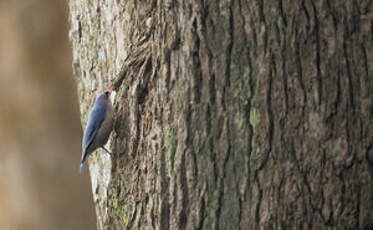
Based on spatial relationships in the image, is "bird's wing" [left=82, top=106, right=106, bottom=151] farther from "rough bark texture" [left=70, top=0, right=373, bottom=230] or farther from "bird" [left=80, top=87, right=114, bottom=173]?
"rough bark texture" [left=70, top=0, right=373, bottom=230]

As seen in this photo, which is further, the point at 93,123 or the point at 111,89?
the point at 93,123

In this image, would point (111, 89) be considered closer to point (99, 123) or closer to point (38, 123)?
point (99, 123)

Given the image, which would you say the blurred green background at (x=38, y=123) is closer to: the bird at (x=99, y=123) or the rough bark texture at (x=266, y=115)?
the bird at (x=99, y=123)

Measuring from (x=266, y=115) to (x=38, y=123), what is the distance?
5.11m

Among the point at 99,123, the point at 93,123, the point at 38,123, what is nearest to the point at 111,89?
the point at 99,123

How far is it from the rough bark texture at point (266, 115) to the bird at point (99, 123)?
461 mm

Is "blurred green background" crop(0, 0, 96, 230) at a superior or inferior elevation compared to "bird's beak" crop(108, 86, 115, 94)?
inferior

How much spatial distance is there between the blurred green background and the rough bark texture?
4.65 m

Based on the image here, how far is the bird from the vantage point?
4.10 m

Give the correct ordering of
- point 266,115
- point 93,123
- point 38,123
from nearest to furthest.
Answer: point 266,115 < point 93,123 < point 38,123

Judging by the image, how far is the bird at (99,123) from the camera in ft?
13.4

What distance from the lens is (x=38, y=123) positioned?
825 cm

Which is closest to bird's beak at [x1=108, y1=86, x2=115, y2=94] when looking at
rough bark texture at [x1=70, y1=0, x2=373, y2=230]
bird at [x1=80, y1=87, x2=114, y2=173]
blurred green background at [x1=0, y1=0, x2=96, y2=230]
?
bird at [x1=80, y1=87, x2=114, y2=173]

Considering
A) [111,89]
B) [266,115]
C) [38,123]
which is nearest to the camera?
[266,115]
